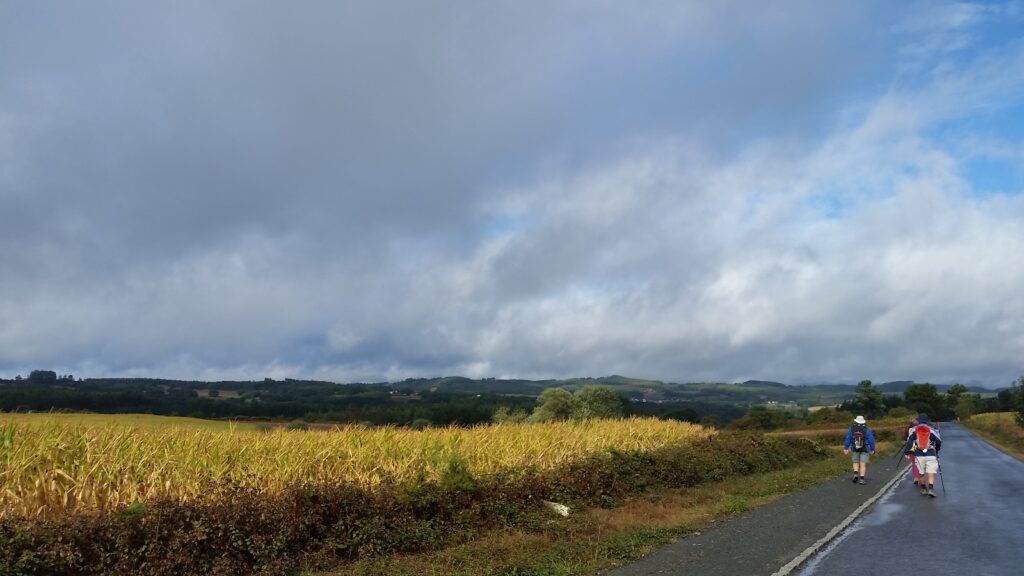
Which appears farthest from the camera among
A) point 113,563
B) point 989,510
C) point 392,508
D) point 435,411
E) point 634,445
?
point 435,411

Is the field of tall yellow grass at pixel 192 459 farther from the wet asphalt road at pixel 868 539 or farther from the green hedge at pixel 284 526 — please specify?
the wet asphalt road at pixel 868 539

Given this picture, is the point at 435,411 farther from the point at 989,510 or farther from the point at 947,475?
A: the point at 989,510

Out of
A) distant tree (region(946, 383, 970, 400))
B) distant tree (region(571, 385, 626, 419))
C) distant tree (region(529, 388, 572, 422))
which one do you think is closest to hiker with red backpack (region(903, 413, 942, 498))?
distant tree (region(571, 385, 626, 419))

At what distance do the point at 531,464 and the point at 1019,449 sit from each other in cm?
4348

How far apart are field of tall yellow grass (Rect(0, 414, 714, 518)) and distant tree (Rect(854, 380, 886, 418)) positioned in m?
132

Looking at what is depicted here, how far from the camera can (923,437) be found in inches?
741

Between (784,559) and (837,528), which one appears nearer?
(784,559)

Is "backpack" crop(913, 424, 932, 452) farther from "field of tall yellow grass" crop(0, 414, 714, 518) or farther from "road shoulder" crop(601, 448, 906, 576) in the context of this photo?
"field of tall yellow grass" crop(0, 414, 714, 518)

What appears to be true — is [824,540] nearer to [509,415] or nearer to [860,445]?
[860,445]

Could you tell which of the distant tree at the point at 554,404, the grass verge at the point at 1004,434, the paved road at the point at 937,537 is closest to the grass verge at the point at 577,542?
the paved road at the point at 937,537

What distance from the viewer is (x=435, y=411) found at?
39.5 meters

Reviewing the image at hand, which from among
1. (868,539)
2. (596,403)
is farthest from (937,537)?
(596,403)

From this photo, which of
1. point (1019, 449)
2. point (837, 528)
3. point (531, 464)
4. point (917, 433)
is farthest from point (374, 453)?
point (1019, 449)

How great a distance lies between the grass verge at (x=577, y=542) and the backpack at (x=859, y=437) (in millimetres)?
4954
